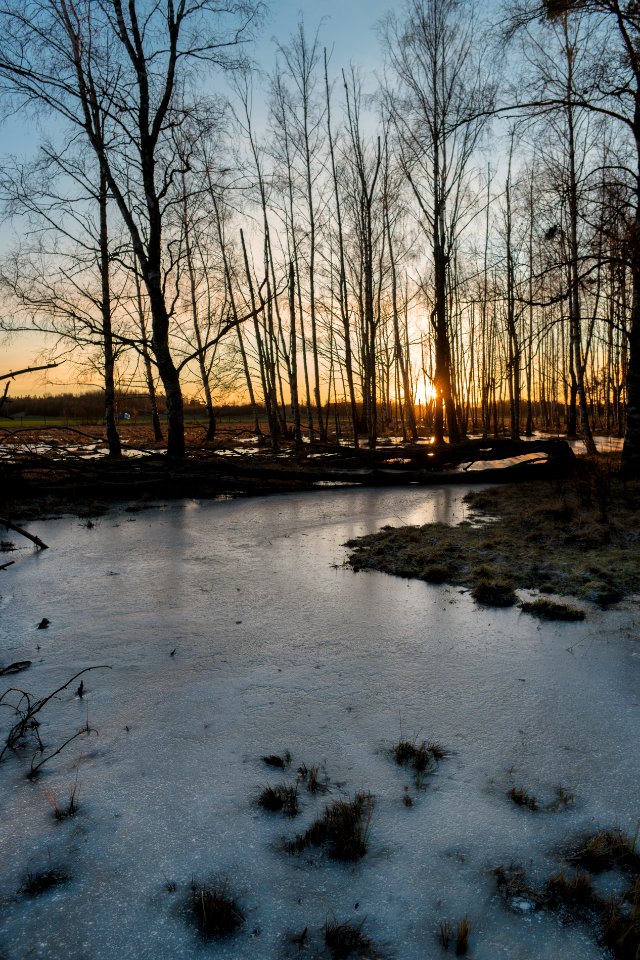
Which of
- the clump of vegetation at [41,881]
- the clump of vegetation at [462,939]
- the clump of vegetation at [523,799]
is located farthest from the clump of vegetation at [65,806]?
the clump of vegetation at [523,799]

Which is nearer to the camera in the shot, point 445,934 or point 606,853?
point 445,934

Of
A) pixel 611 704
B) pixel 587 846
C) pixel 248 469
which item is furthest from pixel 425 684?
pixel 248 469

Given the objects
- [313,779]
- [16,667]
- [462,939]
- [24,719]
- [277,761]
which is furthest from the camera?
[16,667]

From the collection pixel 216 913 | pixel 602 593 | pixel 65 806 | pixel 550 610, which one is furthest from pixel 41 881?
pixel 602 593

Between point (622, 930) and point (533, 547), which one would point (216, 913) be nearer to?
point (622, 930)

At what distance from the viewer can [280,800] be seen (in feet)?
6.81

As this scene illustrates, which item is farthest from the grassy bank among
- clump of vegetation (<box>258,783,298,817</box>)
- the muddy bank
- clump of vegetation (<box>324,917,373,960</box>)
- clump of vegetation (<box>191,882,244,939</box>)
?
clump of vegetation (<box>191,882,244,939</box>)

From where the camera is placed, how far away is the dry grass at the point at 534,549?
4.63 metres

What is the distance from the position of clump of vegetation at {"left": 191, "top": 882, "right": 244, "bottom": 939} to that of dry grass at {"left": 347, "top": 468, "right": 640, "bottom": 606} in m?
3.45

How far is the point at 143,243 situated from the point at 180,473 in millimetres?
5335

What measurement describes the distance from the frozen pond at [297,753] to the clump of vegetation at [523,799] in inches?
1.3

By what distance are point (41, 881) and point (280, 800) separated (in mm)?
830

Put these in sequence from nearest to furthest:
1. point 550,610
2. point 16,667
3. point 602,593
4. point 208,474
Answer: point 16,667 < point 550,610 < point 602,593 < point 208,474

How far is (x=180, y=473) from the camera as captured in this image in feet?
29.5
